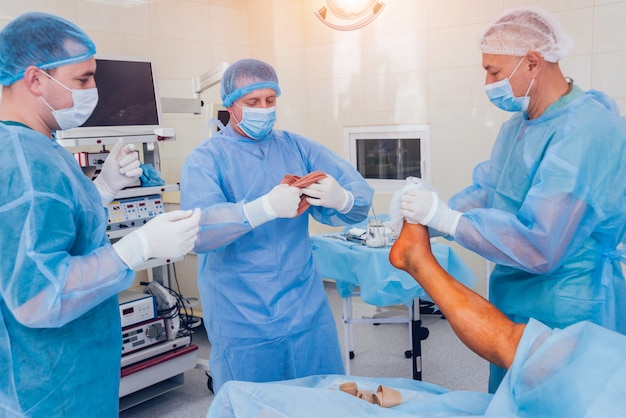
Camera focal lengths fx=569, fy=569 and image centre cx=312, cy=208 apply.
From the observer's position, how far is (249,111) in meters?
1.86

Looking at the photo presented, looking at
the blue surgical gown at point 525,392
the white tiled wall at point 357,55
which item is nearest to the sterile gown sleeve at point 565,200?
the blue surgical gown at point 525,392

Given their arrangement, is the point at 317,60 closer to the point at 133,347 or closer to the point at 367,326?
the point at 367,326

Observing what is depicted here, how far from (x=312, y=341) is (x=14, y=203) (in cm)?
100

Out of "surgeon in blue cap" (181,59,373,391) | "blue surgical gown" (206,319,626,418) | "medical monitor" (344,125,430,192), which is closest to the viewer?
"blue surgical gown" (206,319,626,418)

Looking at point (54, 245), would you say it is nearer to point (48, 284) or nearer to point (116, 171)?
point (48, 284)

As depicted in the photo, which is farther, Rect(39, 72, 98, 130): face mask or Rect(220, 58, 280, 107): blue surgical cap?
Rect(220, 58, 280, 107): blue surgical cap

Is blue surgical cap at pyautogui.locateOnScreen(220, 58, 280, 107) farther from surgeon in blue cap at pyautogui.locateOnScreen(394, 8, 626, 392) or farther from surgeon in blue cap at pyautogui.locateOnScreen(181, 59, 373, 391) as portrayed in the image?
surgeon in blue cap at pyautogui.locateOnScreen(394, 8, 626, 392)

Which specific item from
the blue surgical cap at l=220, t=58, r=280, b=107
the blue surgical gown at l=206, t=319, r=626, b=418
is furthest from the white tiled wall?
the blue surgical gown at l=206, t=319, r=626, b=418

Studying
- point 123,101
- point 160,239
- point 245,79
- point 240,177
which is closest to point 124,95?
point 123,101

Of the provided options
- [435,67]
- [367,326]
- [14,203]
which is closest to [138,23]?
[435,67]

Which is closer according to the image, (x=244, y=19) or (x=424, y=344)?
(x=424, y=344)

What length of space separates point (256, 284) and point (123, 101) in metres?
1.43

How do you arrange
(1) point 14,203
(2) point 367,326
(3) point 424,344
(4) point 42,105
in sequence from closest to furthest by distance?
(1) point 14,203
(4) point 42,105
(3) point 424,344
(2) point 367,326

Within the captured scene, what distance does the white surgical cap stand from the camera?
4.92ft
